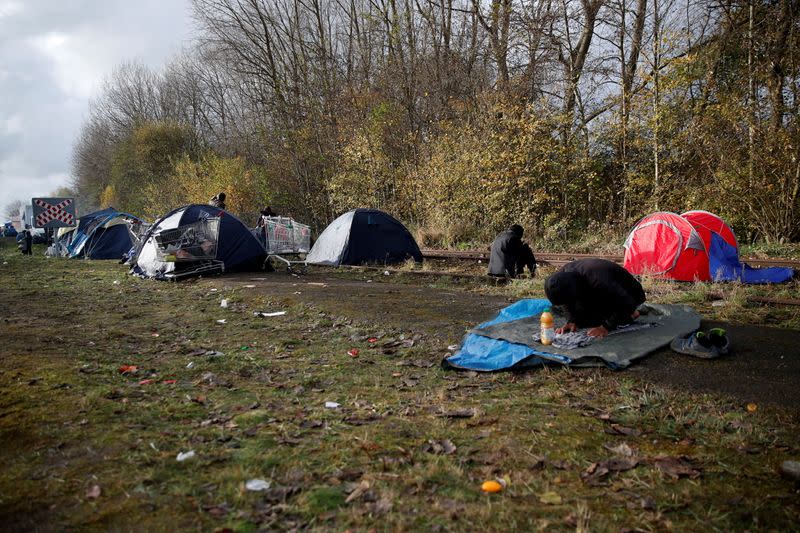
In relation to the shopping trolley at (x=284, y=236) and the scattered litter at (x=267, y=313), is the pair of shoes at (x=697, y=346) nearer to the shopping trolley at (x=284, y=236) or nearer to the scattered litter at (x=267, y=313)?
the scattered litter at (x=267, y=313)

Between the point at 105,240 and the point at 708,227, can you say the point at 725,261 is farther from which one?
the point at 105,240

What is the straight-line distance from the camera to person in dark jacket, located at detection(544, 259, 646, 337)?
581cm

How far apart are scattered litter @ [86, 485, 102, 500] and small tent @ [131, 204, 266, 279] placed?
11.6 meters

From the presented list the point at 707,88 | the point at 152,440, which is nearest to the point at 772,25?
the point at 707,88

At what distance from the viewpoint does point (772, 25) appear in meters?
14.6

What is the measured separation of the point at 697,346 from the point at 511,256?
6.00 m

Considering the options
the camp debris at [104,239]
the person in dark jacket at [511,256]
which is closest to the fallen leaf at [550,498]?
the person in dark jacket at [511,256]

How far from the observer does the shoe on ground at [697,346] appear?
5215mm

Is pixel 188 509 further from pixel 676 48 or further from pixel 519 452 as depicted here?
pixel 676 48

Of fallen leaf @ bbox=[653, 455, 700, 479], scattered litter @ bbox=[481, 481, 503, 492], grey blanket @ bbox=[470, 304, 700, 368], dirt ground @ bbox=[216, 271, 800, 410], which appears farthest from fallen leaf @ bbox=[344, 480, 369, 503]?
dirt ground @ bbox=[216, 271, 800, 410]

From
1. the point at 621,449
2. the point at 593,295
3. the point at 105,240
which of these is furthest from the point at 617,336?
the point at 105,240

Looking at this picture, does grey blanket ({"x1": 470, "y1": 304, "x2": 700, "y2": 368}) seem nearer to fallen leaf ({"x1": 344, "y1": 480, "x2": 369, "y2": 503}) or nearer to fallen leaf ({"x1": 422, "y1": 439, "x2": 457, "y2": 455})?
fallen leaf ({"x1": 422, "y1": 439, "x2": 457, "y2": 455})

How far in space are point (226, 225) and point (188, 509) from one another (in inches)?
496

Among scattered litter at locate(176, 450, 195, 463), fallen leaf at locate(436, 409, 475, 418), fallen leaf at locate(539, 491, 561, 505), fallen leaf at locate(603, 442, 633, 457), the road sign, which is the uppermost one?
the road sign
